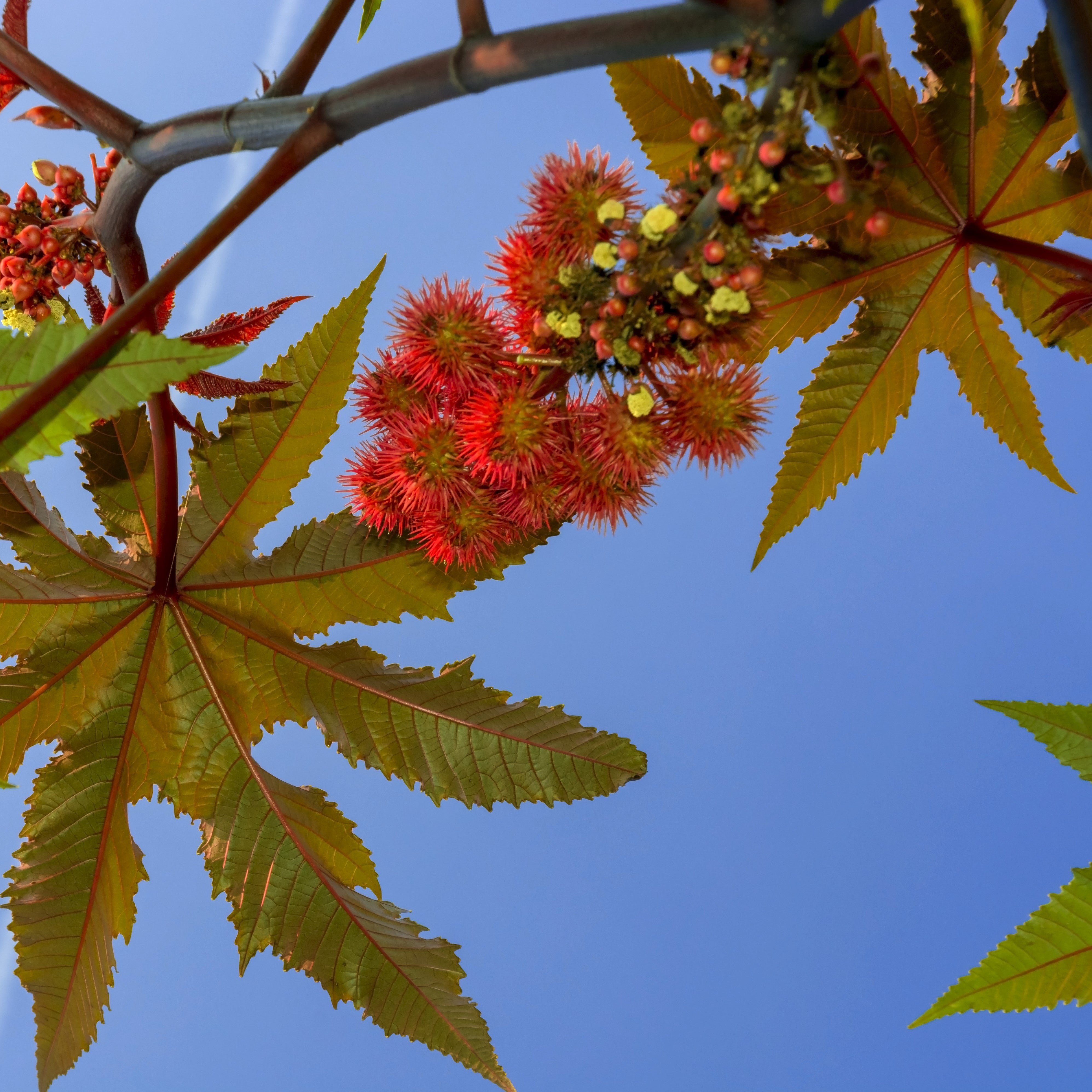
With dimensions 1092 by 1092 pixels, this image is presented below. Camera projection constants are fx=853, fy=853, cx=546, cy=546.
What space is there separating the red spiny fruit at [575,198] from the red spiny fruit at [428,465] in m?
0.18

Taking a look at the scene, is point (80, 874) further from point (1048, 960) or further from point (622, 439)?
point (1048, 960)

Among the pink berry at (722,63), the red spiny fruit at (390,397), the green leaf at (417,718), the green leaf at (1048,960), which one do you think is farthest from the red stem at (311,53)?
the green leaf at (1048,960)

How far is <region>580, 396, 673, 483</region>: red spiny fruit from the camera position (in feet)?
2.21

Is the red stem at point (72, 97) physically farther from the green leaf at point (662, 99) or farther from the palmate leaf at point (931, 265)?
the palmate leaf at point (931, 265)

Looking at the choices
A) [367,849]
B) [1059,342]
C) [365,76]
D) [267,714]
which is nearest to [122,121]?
[365,76]

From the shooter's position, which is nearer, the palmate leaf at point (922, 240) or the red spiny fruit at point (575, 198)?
the red spiny fruit at point (575, 198)

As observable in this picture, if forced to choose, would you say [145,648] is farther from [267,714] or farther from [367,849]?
[367,849]

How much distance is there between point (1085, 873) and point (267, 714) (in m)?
0.93

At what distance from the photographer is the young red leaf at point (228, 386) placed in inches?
35.9

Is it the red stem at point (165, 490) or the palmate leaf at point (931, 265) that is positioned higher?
the palmate leaf at point (931, 265)

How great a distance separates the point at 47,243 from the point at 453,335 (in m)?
0.49

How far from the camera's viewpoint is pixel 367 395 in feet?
2.50

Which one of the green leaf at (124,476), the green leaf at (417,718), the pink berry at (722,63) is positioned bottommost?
the green leaf at (417,718)

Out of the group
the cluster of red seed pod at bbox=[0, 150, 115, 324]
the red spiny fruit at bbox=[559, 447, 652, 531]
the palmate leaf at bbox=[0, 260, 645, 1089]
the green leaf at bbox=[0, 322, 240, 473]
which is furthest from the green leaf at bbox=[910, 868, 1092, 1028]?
the cluster of red seed pod at bbox=[0, 150, 115, 324]
